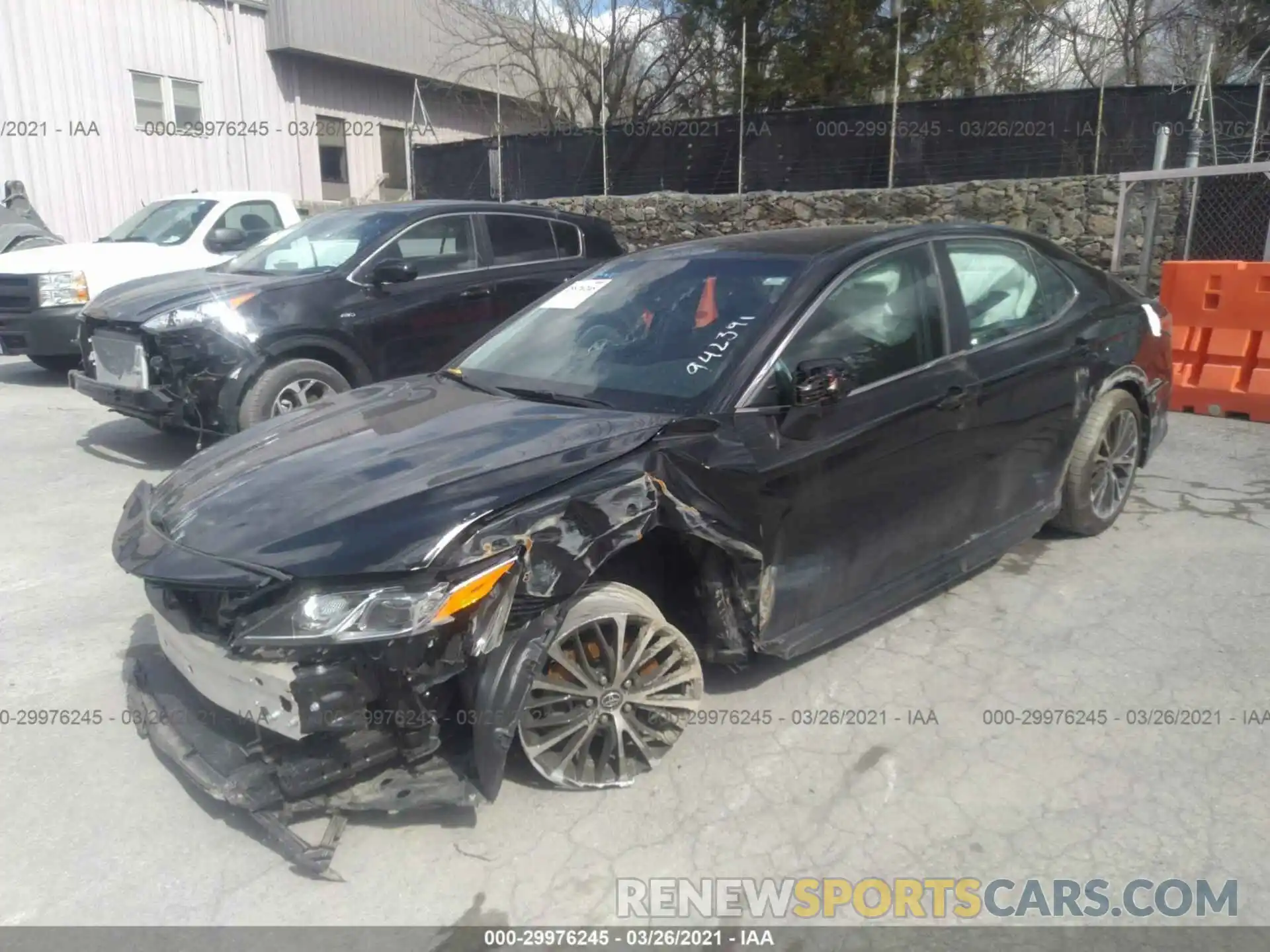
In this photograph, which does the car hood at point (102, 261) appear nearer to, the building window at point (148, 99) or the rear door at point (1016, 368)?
the rear door at point (1016, 368)

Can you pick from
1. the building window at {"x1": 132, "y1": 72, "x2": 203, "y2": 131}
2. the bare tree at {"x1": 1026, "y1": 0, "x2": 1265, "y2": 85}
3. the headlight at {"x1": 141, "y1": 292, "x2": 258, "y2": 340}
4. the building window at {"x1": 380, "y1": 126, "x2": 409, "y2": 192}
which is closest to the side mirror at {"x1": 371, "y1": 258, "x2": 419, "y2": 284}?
the headlight at {"x1": 141, "y1": 292, "x2": 258, "y2": 340}

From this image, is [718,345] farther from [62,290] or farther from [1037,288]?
[62,290]

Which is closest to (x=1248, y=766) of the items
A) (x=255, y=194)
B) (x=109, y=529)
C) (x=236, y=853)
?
(x=236, y=853)

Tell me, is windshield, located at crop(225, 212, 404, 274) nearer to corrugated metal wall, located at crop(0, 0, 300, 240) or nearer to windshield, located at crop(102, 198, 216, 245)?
windshield, located at crop(102, 198, 216, 245)

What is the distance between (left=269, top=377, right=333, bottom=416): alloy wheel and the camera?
20.7 ft

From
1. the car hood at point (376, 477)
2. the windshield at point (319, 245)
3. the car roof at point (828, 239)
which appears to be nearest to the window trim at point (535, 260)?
the windshield at point (319, 245)

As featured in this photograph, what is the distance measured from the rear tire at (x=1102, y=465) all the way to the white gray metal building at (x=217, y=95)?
16560 mm

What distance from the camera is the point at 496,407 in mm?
3541

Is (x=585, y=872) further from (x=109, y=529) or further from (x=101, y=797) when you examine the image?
(x=109, y=529)

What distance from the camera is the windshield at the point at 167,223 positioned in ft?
32.3

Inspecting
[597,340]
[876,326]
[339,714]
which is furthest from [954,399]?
[339,714]

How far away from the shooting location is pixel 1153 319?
5.21 metres

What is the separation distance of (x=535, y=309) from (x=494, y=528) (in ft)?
6.35

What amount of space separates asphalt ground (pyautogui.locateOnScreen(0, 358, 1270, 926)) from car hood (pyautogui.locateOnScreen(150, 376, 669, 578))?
89cm
